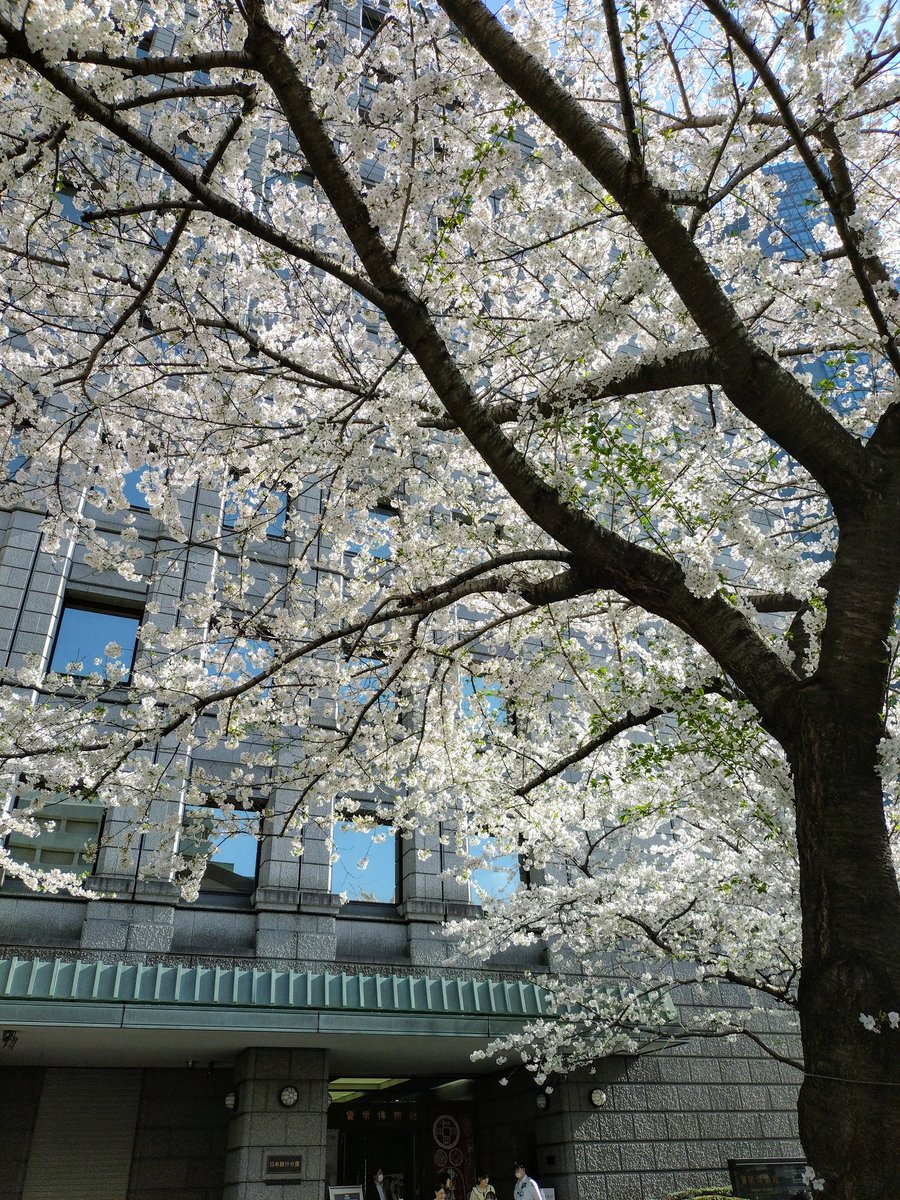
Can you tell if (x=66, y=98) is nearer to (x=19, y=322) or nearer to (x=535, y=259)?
(x=19, y=322)

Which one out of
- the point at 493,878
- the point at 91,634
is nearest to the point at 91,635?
the point at 91,634

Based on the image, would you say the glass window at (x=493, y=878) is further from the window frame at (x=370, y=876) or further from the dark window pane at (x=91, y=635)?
the dark window pane at (x=91, y=635)

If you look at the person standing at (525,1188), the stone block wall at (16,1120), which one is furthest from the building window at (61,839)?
the person standing at (525,1188)

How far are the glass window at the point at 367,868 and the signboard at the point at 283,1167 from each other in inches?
158

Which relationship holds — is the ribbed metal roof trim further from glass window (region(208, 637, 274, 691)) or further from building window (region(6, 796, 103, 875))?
glass window (region(208, 637, 274, 691))

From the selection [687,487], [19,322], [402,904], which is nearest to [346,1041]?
[402,904]

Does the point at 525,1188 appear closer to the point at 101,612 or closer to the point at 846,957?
the point at 846,957

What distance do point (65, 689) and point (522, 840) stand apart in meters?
8.23

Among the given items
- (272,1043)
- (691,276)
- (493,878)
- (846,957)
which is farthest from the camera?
(493,878)

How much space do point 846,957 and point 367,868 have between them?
12530mm

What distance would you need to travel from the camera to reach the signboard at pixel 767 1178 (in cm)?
1405

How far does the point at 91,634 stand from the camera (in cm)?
1541

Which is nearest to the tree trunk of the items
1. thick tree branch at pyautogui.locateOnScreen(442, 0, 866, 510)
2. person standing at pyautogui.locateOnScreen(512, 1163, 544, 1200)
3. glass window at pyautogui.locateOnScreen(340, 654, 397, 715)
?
thick tree branch at pyautogui.locateOnScreen(442, 0, 866, 510)

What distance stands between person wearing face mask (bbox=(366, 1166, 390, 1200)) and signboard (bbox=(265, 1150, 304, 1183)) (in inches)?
117
